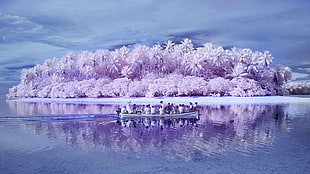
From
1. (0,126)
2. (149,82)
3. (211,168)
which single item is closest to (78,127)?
(0,126)

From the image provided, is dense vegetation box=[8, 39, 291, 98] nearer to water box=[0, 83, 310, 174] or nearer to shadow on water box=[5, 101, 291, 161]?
shadow on water box=[5, 101, 291, 161]

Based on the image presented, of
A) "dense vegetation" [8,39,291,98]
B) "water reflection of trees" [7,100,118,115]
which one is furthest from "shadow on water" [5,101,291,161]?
"dense vegetation" [8,39,291,98]

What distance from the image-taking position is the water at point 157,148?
32.8 ft

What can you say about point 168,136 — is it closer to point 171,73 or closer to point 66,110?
point 66,110

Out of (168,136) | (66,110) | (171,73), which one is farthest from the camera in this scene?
(171,73)

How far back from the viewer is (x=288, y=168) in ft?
32.2

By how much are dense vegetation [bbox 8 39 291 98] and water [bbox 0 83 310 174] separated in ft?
87.9

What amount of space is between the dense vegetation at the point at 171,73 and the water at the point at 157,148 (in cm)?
2678

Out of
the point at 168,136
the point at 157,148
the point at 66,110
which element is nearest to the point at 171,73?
the point at 66,110

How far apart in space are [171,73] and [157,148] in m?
40.0

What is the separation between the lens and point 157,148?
41.1ft

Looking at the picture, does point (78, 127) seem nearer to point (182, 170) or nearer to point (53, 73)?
point (182, 170)

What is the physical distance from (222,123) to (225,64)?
3425 cm

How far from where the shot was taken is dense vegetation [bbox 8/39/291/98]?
4628cm
